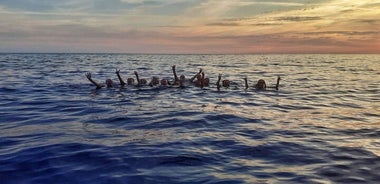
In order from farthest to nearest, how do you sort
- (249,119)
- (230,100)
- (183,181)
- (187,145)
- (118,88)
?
(118,88) < (230,100) < (249,119) < (187,145) < (183,181)

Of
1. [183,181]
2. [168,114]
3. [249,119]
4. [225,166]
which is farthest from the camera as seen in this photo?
[168,114]

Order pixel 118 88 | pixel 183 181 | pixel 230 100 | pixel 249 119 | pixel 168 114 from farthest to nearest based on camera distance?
pixel 118 88
pixel 230 100
pixel 168 114
pixel 249 119
pixel 183 181

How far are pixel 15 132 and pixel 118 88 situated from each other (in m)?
16.4

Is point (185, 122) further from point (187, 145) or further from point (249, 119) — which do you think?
point (187, 145)

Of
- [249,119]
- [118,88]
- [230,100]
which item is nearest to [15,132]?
[249,119]

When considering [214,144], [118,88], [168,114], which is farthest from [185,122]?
[118,88]

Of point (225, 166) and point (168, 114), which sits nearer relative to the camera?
point (225, 166)

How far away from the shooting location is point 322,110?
2058cm

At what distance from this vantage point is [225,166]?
33.9 ft

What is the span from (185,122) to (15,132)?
6.51 m

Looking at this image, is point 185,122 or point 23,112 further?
point 23,112

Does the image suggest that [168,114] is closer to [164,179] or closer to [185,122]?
[185,122]

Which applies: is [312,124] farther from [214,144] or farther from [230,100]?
[230,100]

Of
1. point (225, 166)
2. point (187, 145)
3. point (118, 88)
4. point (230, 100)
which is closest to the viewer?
point (225, 166)
